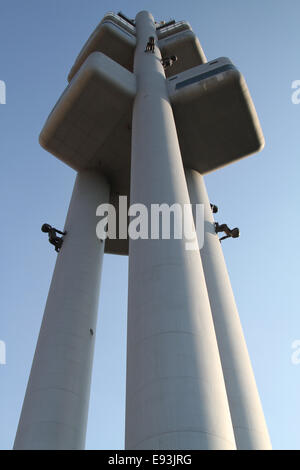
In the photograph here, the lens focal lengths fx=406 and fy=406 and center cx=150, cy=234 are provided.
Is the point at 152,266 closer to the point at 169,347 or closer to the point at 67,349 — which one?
the point at 169,347

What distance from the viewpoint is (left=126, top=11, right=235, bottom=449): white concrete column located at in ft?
22.7

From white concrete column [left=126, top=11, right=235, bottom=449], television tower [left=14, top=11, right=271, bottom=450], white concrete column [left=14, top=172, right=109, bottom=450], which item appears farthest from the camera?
white concrete column [left=14, top=172, right=109, bottom=450]

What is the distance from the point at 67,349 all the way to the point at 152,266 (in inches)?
239

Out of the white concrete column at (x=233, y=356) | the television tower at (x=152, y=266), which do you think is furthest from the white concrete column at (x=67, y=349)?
the white concrete column at (x=233, y=356)

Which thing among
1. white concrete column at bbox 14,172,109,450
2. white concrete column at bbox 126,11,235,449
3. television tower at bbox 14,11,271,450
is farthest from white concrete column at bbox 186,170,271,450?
white concrete column at bbox 126,11,235,449

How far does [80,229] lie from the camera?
59.5 ft

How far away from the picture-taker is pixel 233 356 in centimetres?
1373

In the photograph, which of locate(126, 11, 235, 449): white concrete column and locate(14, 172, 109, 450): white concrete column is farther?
locate(14, 172, 109, 450): white concrete column

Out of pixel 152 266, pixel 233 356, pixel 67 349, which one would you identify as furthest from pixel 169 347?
pixel 67 349

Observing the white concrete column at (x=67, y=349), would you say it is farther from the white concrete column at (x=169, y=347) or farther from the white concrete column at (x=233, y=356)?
the white concrete column at (x=169, y=347)

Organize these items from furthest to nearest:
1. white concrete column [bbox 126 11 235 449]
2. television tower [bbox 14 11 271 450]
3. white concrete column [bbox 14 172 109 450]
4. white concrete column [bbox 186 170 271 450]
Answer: white concrete column [bbox 14 172 109 450] < white concrete column [bbox 186 170 271 450] < television tower [bbox 14 11 271 450] < white concrete column [bbox 126 11 235 449]

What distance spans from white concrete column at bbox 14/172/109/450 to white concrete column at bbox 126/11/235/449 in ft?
17.0

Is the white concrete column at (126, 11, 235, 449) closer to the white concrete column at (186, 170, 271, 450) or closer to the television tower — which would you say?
the television tower

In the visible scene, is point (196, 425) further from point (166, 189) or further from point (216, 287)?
point (216, 287)
